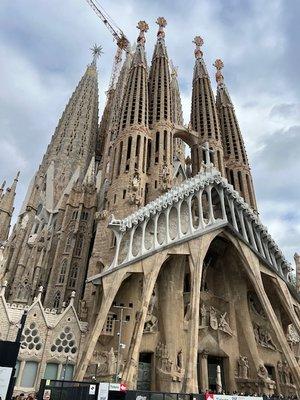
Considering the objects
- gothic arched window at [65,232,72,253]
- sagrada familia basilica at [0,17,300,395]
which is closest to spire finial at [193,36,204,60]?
sagrada familia basilica at [0,17,300,395]

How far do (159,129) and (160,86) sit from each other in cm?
791

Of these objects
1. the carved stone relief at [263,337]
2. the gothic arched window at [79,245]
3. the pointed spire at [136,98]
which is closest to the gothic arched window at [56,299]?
the gothic arched window at [79,245]

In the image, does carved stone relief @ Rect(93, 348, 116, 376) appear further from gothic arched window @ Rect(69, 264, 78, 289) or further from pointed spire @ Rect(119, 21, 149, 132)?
pointed spire @ Rect(119, 21, 149, 132)

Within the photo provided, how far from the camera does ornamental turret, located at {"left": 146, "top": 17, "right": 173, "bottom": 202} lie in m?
31.5

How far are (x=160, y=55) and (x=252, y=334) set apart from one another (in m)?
37.0

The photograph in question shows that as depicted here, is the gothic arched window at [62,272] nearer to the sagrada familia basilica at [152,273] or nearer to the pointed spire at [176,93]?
the sagrada familia basilica at [152,273]

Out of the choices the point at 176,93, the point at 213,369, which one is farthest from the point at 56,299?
the point at 176,93

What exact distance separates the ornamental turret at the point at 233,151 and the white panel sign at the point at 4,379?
105 ft

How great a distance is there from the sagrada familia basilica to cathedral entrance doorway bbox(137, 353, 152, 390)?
0.07 meters

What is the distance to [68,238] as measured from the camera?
34.3m

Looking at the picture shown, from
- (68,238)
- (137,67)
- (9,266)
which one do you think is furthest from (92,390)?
(137,67)

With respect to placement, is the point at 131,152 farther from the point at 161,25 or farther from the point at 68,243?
the point at 161,25

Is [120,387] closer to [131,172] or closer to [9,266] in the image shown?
[131,172]

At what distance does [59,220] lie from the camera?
Result: 120ft
